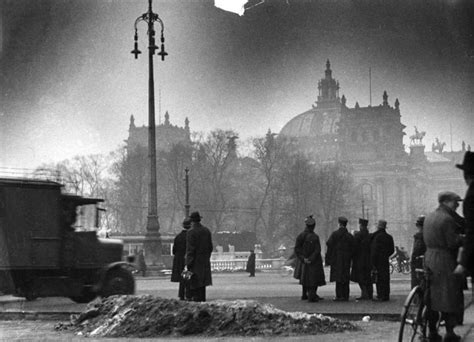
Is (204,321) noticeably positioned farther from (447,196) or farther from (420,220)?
(420,220)

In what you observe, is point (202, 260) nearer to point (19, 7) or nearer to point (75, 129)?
point (19, 7)

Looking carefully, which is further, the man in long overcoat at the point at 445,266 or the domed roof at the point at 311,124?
the domed roof at the point at 311,124

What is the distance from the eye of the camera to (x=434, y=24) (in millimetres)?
18234

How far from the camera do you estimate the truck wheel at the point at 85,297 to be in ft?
55.3

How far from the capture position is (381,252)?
16.9m

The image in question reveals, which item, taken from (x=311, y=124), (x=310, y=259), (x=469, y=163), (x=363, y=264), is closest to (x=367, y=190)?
(x=311, y=124)

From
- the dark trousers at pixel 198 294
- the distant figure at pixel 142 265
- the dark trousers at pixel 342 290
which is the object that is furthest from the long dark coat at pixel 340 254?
the distant figure at pixel 142 265

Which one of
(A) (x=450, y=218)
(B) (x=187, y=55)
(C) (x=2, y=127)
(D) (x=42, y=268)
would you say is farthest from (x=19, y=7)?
(B) (x=187, y=55)

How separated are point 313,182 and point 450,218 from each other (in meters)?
68.7

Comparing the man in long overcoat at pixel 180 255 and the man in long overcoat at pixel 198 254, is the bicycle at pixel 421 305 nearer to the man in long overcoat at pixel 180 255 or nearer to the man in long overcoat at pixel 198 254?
the man in long overcoat at pixel 198 254

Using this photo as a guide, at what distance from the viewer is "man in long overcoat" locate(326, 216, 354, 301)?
673 inches

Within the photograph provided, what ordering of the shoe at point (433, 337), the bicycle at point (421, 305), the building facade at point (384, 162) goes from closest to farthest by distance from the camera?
1. the bicycle at point (421, 305)
2. the shoe at point (433, 337)
3. the building facade at point (384, 162)

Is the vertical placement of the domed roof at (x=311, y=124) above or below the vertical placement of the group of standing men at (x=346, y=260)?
above

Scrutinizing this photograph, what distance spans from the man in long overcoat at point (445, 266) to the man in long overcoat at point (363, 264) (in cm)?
823
